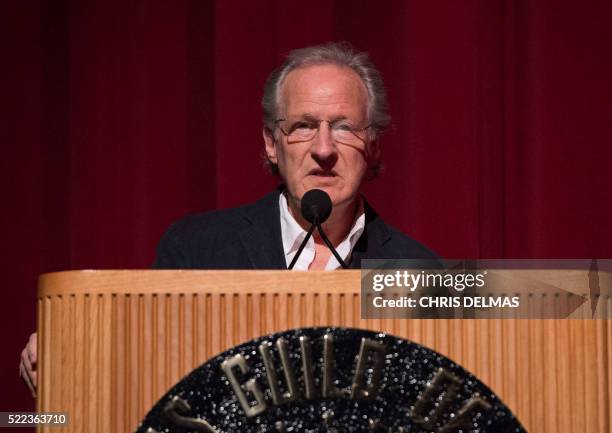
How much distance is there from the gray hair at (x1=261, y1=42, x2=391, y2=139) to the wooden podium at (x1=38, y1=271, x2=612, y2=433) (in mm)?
735

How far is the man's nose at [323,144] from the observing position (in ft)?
5.15

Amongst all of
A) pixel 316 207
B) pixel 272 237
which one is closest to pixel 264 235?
pixel 272 237

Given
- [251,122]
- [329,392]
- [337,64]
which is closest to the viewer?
[329,392]

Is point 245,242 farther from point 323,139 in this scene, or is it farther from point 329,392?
point 329,392

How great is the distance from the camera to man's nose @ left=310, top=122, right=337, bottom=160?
5.15 ft

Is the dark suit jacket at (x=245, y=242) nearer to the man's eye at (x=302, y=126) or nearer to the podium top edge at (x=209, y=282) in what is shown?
the man's eye at (x=302, y=126)

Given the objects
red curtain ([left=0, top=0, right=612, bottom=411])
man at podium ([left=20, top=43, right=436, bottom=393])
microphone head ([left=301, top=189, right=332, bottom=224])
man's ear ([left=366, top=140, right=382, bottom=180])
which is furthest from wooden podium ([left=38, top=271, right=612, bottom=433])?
red curtain ([left=0, top=0, right=612, bottom=411])

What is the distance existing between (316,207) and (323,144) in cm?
35

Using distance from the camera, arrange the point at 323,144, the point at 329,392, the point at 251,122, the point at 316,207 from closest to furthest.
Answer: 1. the point at 329,392
2. the point at 316,207
3. the point at 323,144
4. the point at 251,122

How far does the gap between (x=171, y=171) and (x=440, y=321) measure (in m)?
1.38

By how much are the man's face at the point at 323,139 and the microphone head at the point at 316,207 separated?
33 centimetres

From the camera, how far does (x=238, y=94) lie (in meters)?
2.24

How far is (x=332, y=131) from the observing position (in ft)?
5.29

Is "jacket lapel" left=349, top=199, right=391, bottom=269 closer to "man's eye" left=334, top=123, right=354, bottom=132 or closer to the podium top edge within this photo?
"man's eye" left=334, top=123, right=354, bottom=132
